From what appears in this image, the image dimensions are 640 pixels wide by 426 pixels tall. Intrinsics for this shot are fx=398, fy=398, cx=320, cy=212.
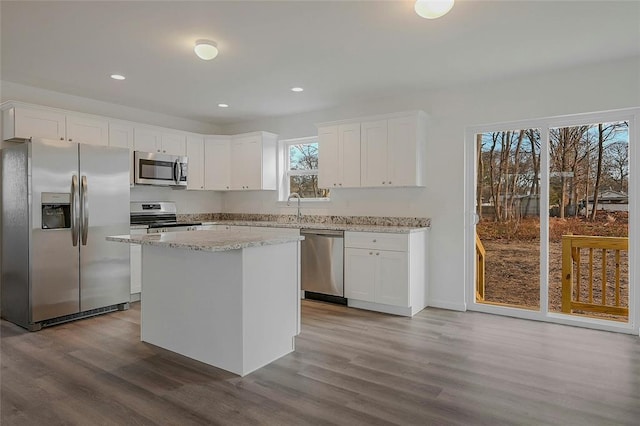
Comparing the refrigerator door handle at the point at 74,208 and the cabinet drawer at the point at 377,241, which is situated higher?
the refrigerator door handle at the point at 74,208

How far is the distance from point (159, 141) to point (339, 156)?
2.40m

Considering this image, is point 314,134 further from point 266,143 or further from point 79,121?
point 79,121

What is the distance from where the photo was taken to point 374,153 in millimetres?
4609

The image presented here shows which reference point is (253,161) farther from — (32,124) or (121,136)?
(32,124)

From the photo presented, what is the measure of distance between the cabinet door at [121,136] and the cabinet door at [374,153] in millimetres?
2800

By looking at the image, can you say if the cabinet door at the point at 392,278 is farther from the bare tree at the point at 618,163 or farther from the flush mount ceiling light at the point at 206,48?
the flush mount ceiling light at the point at 206,48

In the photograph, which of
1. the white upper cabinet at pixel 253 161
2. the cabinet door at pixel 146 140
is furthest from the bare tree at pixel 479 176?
the cabinet door at pixel 146 140

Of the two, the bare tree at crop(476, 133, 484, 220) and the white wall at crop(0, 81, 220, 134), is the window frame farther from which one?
the bare tree at crop(476, 133, 484, 220)

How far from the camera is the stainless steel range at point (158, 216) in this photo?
16.5ft

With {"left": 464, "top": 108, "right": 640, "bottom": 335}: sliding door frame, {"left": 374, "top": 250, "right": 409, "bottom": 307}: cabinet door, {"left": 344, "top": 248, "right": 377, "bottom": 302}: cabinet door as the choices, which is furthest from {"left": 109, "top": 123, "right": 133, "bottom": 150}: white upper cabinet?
{"left": 464, "top": 108, "right": 640, "bottom": 335}: sliding door frame

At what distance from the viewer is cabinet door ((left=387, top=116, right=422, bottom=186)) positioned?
172 inches

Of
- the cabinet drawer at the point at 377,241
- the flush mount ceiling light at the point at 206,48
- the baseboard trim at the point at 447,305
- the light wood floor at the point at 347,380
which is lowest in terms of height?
the light wood floor at the point at 347,380

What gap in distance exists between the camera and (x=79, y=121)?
4402 mm

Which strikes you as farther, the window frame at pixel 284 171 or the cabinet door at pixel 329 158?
the window frame at pixel 284 171
